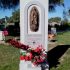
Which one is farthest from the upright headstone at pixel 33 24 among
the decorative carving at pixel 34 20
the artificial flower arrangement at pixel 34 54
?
the artificial flower arrangement at pixel 34 54

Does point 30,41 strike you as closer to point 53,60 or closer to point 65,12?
point 53,60

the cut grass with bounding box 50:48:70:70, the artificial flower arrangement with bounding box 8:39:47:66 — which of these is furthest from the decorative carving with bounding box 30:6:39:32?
the cut grass with bounding box 50:48:70:70

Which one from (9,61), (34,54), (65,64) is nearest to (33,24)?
(34,54)

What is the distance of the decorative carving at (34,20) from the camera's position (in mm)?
10812

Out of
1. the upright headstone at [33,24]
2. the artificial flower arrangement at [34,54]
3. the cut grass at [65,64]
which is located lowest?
the cut grass at [65,64]

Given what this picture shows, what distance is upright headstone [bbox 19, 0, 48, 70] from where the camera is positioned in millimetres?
10789

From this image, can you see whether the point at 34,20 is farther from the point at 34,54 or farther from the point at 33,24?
the point at 34,54

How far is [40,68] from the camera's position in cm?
1060

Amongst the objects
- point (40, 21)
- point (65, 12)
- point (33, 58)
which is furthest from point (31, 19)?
point (65, 12)

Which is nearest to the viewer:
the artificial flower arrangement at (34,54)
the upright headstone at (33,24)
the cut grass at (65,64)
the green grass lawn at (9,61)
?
the artificial flower arrangement at (34,54)

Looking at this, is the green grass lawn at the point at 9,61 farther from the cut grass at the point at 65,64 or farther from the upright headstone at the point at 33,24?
the cut grass at the point at 65,64

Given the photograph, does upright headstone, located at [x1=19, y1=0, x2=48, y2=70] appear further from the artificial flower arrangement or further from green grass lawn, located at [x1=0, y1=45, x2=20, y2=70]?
green grass lawn, located at [x1=0, y1=45, x2=20, y2=70]

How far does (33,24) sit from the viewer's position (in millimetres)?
10836

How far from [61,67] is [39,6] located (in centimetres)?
270
